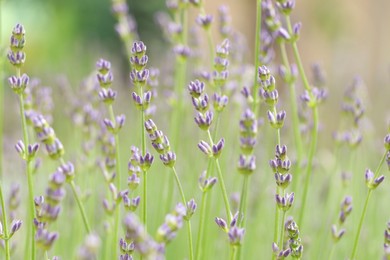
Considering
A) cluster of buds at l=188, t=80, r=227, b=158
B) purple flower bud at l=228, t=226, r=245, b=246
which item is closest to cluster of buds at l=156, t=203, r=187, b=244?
purple flower bud at l=228, t=226, r=245, b=246

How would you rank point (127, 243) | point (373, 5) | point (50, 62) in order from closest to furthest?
1. point (127, 243)
2. point (373, 5)
3. point (50, 62)

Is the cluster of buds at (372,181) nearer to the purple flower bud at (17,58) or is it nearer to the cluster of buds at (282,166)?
the cluster of buds at (282,166)

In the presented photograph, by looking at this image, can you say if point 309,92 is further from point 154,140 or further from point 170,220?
point 170,220

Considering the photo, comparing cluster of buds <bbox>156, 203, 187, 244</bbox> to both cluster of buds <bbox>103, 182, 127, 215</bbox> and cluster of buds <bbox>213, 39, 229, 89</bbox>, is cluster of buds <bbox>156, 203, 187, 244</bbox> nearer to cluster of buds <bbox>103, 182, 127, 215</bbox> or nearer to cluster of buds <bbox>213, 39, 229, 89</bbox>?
cluster of buds <bbox>103, 182, 127, 215</bbox>

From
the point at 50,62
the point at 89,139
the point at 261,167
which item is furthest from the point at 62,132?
the point at 50,62

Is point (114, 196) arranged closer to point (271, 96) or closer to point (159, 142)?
point (159, 142)

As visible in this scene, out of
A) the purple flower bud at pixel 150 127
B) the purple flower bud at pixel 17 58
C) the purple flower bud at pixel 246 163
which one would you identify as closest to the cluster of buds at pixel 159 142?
the purple flower bud at pixel 150 127

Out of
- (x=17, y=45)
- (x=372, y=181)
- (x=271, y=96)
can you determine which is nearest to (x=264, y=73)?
(x=271, y=96)
